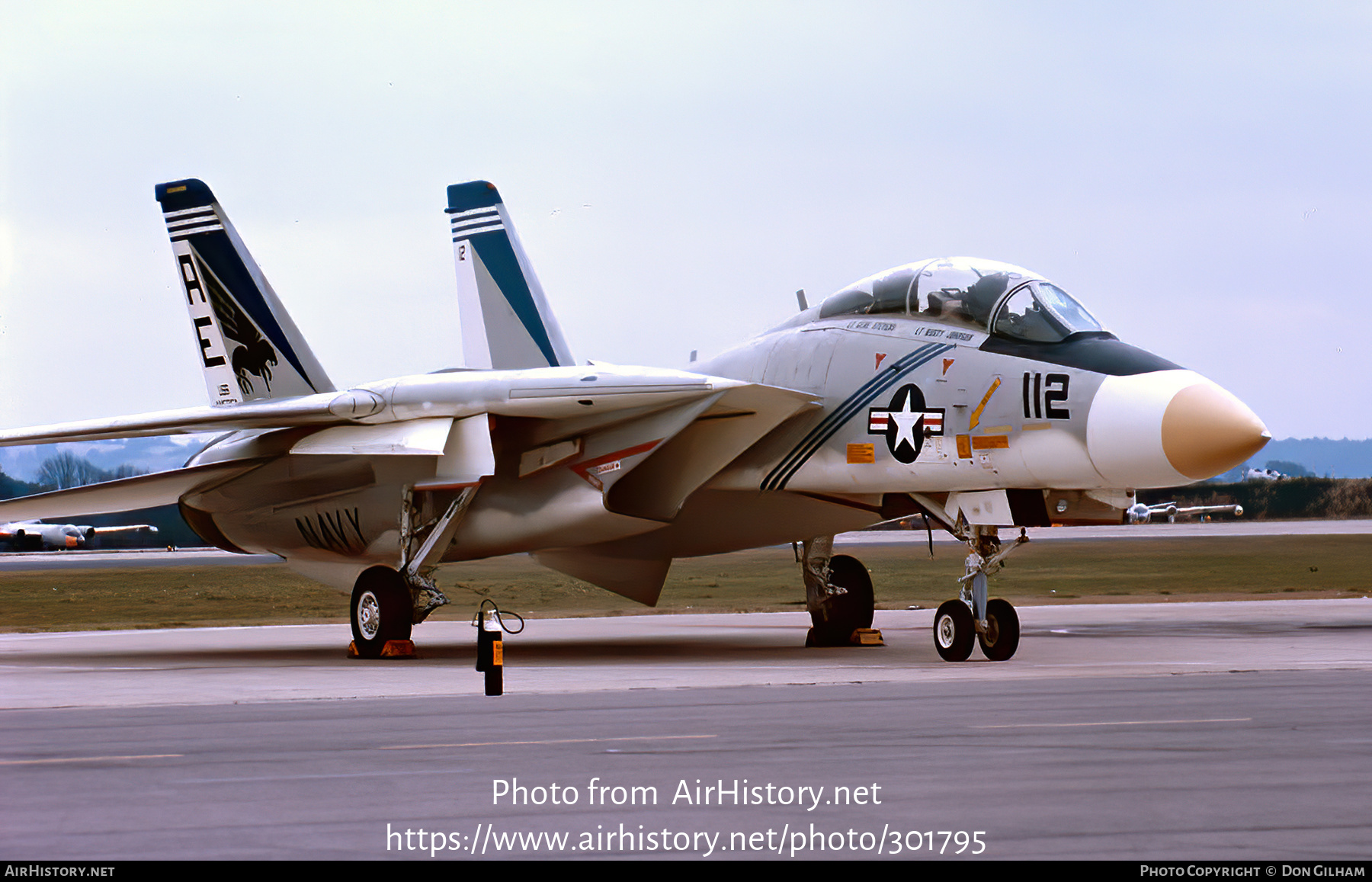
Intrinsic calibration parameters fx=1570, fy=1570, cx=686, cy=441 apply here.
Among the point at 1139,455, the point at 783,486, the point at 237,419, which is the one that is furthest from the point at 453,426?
the point at 1139,455

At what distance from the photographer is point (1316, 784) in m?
5.89

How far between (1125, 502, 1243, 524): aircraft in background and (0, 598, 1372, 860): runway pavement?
54.9 m

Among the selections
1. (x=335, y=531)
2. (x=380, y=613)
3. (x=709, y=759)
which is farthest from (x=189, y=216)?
(x=709, y=759)

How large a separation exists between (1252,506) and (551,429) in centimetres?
5777

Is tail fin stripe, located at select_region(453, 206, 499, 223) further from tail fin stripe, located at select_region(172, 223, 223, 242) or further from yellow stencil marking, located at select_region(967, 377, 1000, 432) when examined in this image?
yellow stencil marking, located at select_region(967, 377, 1000, 432)

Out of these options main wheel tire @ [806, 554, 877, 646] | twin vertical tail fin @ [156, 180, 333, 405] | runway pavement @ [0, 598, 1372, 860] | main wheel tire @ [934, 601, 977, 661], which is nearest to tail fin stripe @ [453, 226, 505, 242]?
twin vertical tail fin @ [156, 180, 333, 405]

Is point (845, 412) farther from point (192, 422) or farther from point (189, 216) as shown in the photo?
point (189, 216)

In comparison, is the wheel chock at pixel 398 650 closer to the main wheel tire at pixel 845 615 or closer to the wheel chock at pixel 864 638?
the main wheel tire at pixel 845 615

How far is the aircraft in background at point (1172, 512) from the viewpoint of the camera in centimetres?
6700

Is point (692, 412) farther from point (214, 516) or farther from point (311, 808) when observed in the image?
point (311, 808)

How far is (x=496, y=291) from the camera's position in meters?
20.1

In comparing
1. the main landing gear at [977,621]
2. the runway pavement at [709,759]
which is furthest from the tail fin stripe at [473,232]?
the main landing gear at [977,621]

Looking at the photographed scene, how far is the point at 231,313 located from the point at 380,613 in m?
5.21
